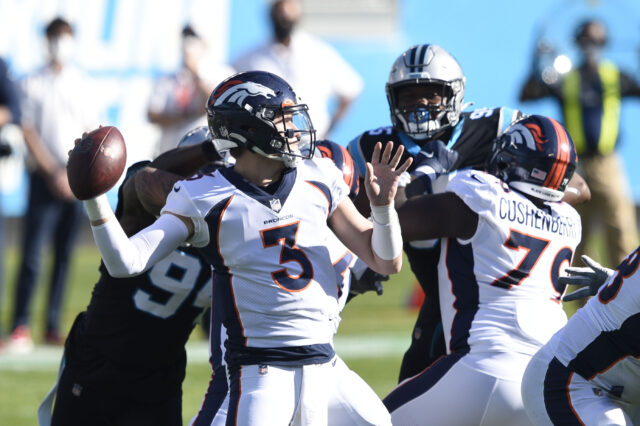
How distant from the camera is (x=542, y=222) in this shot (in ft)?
11.7

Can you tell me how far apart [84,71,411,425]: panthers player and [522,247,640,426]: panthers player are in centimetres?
52

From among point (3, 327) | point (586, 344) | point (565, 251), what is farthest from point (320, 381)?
point (3, 327)

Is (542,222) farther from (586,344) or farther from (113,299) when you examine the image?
(113,299)

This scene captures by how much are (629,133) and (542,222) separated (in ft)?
41.3

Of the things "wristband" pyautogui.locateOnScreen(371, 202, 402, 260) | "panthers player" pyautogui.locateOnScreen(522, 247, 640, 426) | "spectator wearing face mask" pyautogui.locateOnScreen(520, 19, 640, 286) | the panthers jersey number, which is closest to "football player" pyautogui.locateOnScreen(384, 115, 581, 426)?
"panthers player" pyautogui.locateOnScreen(522, 247, 640, 426)

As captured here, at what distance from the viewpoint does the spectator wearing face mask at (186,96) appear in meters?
7.38

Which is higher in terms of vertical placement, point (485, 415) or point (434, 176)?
point (434, 176)

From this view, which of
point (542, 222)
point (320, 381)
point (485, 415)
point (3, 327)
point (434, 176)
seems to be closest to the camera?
point (320, 381)

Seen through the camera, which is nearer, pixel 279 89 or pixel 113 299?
pixel 279 89

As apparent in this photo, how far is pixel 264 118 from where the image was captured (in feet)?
10.4

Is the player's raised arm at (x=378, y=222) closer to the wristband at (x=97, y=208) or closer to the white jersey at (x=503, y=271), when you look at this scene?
the white jersey at (x=503, y=271)

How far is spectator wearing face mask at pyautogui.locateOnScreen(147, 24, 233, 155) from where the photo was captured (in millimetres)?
7375

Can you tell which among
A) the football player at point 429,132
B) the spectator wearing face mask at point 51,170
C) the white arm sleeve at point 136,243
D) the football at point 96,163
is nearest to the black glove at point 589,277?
the football player at point 429,132

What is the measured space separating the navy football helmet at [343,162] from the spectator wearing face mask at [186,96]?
359 cm
